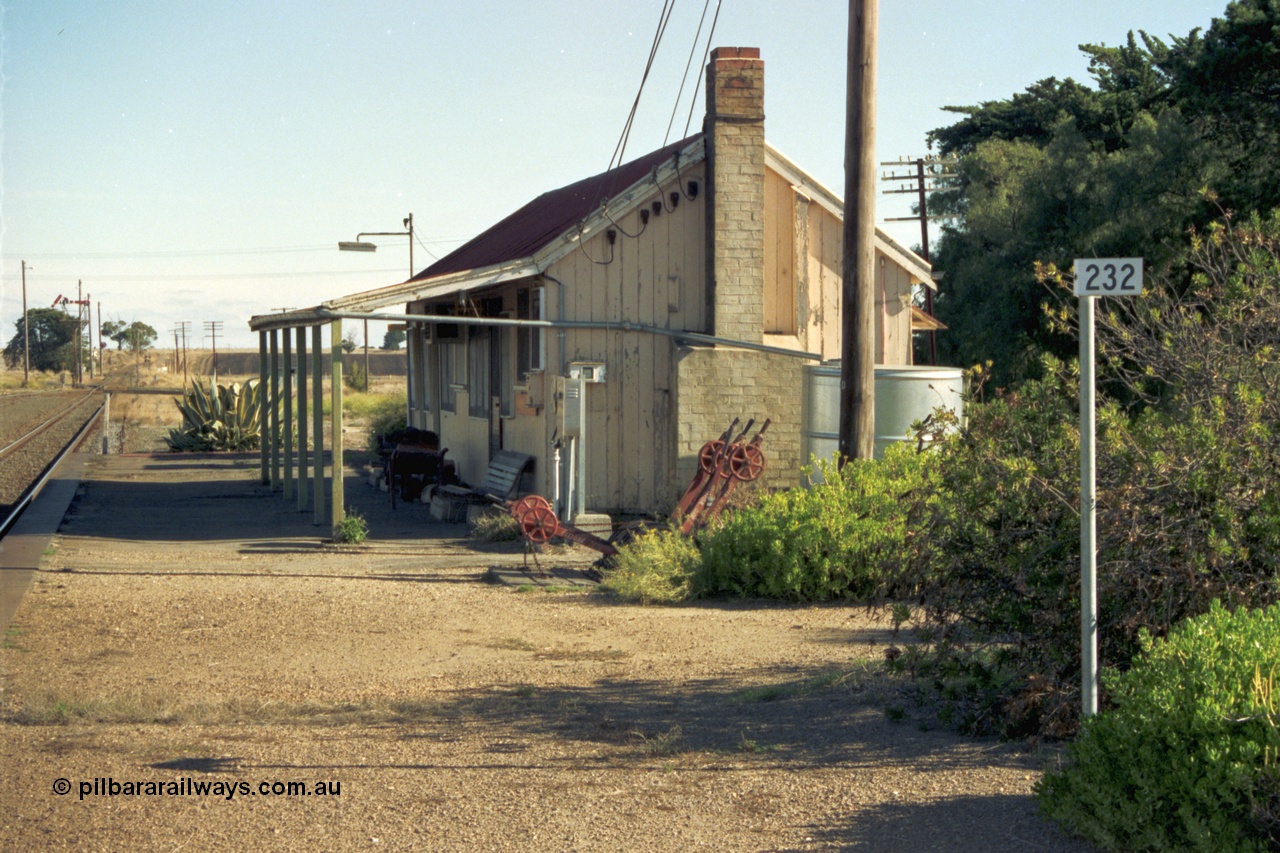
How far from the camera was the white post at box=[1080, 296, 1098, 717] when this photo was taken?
458cm

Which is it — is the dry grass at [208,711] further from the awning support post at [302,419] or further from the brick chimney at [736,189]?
the awning support post at [302,419]

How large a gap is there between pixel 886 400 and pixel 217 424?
63.3ft

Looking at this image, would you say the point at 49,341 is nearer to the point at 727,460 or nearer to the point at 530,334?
the point at 530,334

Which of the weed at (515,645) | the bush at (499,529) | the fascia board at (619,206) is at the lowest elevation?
the weed at (515,645)

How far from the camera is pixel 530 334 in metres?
14.9

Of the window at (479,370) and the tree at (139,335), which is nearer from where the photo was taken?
the window at (479,370)

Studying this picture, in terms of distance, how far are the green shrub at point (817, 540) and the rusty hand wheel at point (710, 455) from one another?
163 centimetres

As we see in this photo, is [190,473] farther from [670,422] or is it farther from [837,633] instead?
[837,633]

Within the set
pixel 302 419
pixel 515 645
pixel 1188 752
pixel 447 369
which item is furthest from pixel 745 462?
pixel 447 369

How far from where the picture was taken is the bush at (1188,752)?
390cm

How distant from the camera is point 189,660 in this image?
7.70m

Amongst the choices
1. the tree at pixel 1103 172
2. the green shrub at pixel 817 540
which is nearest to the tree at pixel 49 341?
the tree at pixel 1103 172

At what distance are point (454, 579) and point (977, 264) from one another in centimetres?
2031

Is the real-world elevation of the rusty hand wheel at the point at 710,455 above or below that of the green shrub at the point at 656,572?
above
